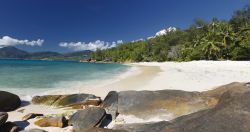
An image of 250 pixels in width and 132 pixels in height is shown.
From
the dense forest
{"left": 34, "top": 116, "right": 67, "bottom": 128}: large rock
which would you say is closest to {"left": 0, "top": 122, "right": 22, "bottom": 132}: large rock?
{"left": 34, "top": 116, "right": 67, "bottom": 128}: large rock

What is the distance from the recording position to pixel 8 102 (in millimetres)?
9375

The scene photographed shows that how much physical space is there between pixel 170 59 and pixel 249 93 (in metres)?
70.8

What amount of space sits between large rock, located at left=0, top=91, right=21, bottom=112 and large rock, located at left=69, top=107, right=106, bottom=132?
3.79 m

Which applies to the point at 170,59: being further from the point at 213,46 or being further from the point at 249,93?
the point at 249,93

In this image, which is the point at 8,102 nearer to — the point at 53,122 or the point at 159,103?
the point at 53,122

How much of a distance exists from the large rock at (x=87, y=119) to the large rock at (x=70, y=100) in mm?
2555

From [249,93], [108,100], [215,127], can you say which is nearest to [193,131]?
[215,127]

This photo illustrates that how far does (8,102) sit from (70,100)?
2.41 meters

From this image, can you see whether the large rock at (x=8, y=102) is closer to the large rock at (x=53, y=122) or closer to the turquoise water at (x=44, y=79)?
the large rock at (x=53, y=122)

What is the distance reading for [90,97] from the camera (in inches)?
388

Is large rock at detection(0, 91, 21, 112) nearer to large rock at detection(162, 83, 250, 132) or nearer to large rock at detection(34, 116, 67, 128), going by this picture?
large rock at detection(34, 116, 67, 128)

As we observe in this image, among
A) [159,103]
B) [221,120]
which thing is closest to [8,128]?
[159,103]

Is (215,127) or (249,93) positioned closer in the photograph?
(215,127)

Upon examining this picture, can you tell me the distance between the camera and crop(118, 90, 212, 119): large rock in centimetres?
738
